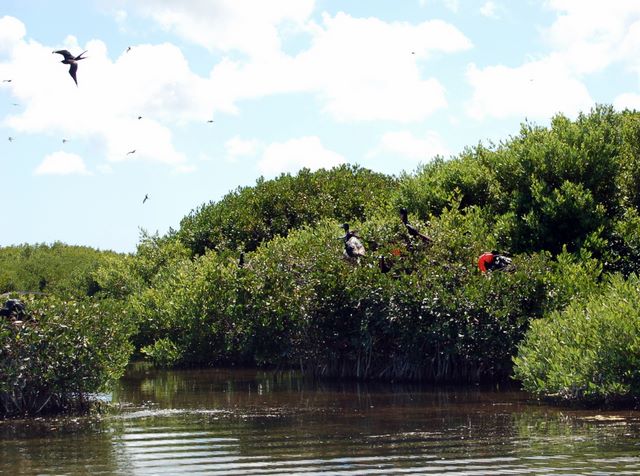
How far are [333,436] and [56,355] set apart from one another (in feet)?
22.3

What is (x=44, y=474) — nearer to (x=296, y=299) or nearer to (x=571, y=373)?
(x=571, y=373)

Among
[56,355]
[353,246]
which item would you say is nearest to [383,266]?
[353,246]

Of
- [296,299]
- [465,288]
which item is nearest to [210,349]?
[296,299]

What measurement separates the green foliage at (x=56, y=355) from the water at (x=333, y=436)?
739 millimetres

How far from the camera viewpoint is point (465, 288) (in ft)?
86.2

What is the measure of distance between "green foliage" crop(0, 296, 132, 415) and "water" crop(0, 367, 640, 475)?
74cm

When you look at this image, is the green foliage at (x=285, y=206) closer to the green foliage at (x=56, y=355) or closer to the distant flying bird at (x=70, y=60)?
the green foliage at (x=56, y=355)

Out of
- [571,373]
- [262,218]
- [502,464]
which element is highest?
[262,218]

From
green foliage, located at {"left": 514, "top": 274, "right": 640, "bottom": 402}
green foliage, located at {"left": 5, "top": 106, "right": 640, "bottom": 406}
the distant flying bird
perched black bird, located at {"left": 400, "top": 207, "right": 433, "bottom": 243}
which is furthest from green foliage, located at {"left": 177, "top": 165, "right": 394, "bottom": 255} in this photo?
the distant flying bird

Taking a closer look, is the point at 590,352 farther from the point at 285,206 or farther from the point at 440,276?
the point at 285,206

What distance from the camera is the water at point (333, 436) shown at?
51.2 feet

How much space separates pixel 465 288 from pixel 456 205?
222 inches

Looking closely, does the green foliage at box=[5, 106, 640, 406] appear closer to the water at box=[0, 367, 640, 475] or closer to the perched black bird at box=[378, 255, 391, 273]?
the perched black bird at box=[378, 255, 391, 273]

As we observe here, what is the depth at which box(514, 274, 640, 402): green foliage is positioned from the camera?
67.4 feet
